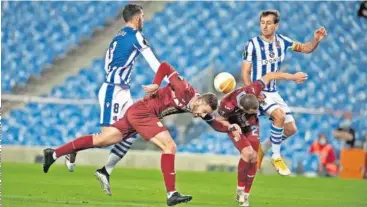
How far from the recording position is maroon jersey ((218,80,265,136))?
9.56 meters

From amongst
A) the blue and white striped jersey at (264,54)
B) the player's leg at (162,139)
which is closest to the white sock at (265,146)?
the blue and white striped jersey at (264,54)

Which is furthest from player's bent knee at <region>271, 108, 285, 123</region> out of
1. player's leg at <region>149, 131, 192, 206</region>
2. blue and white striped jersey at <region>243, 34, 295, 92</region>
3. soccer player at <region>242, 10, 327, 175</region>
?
player's leg at <region>149, 131, 192, 206</region>

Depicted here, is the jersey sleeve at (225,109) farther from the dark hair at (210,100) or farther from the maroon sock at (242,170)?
the dark hair at (210,100)

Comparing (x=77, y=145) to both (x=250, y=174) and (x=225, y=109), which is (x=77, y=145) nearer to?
(x=225, y=109)

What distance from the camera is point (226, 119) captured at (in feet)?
31.6

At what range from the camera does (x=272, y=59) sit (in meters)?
11.3

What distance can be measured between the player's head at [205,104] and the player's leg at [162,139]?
45 cm

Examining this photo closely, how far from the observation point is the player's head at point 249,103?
9.23 meters

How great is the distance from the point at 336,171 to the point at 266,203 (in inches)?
382

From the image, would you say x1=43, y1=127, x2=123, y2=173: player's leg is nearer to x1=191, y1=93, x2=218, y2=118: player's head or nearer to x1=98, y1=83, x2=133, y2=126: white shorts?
x1=98, y1=83, x2=133, y2=126: white shorts

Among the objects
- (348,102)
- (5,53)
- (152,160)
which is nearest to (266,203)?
(152,160)

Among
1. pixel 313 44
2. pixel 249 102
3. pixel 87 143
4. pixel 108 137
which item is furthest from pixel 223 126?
pixel 313 44

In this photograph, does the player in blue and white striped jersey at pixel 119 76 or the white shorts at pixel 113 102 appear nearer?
A: the player in blue and white striped jersey at pixel 119 76

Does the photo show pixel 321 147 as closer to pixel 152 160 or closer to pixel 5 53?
pixel 152 160
